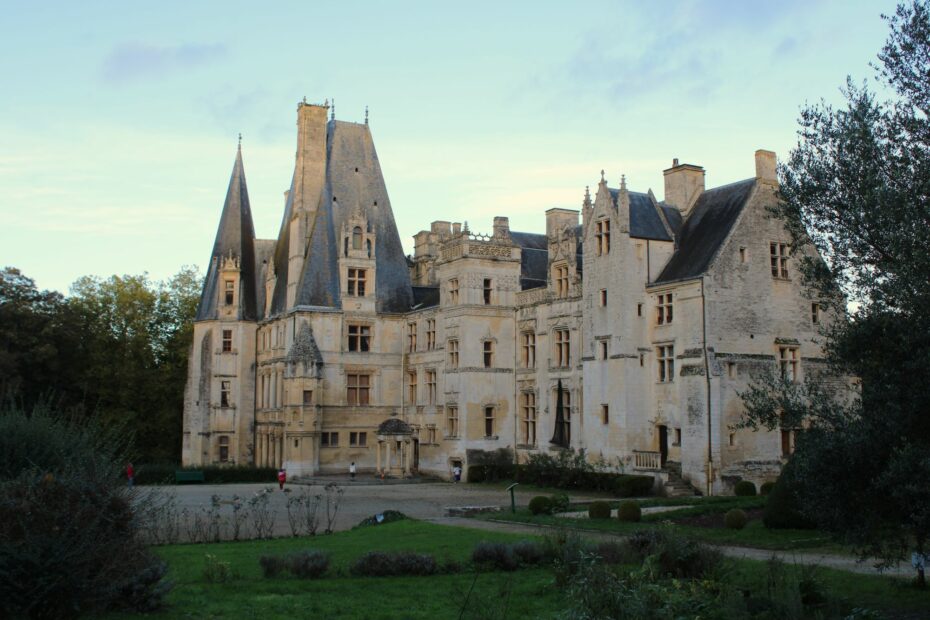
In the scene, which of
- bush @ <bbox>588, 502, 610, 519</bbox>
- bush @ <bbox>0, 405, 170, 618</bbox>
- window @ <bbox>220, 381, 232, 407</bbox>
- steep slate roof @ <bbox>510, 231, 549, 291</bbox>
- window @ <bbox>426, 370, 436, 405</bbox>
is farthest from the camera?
window @ <bbox>220, 381, 232, 407</bbox>

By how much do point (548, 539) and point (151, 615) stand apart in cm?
726

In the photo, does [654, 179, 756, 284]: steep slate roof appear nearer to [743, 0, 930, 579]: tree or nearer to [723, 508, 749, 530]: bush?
[723, 508, 749, 530]: bush

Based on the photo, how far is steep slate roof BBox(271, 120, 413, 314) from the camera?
161 ft

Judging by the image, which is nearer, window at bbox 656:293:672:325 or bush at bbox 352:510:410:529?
bush at bbox 352:510:410:529

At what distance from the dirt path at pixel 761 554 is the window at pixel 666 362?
13.2m

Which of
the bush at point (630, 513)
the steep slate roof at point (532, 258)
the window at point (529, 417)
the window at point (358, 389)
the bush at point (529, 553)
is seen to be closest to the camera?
the bush at point (529, 553)

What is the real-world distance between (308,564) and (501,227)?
32.6 meters

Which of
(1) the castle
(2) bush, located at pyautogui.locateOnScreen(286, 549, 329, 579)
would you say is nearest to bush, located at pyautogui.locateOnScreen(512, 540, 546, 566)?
(2) bush, located at pyautogui.locateOnScreen(286, 549, 329, 579)

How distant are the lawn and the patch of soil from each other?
685 centimetres

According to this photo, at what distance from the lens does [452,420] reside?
4575 centimetres

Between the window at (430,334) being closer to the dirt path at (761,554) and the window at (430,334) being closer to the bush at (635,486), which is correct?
the bush at (635,486)

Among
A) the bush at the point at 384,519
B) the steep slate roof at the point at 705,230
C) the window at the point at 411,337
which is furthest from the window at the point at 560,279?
the bush at the point at 384,519

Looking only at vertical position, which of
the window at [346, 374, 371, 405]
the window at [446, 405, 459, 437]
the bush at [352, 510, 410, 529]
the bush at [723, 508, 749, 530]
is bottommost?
the bush at [352, 510, 410, 529]

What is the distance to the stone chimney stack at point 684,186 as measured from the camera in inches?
1561
